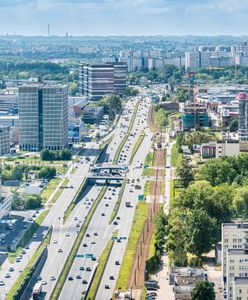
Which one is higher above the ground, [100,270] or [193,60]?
[193,60]

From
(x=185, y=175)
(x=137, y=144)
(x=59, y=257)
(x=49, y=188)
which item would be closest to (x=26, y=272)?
(x=59, y=257)

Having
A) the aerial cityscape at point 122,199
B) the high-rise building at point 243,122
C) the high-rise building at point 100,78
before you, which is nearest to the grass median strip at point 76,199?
the aerial cityscape at point 122,199

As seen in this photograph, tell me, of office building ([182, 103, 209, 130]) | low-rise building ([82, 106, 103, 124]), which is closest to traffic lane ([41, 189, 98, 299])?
office building ([182, 103, 209, 130])

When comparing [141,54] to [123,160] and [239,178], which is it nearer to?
[123,160]

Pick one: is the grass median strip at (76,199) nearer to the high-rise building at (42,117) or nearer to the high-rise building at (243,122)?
the high-rise building at (42,117)

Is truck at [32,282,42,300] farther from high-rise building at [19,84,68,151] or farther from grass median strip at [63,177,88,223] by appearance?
high-rise building at [19,84,68,151]

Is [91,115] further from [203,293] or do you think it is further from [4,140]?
[203,293]

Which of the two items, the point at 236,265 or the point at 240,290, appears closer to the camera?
the point at 240,290
